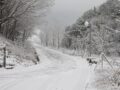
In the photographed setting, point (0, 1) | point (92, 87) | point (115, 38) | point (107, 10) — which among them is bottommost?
point (92, 87)

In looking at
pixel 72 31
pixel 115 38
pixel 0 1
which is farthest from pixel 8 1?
pixel 72 31

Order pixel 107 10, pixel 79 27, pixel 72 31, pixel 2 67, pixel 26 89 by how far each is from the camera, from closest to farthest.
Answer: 1. pixel 26 89
2. pixel 2 67
3. pixel 107 10
4. pixel 79 27
5. pixel 72 31

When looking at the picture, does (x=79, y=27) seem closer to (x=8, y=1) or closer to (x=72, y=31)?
(x=72, y=31)

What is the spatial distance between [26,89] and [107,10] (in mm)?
58015

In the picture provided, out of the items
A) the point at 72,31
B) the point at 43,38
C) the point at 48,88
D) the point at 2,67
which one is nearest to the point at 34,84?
the point at 48,88

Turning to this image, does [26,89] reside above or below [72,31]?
below

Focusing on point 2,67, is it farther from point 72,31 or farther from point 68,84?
point 72,31

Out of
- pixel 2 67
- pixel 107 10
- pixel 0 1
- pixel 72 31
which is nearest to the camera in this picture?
pixel 2 67

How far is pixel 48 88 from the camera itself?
952 centimetres

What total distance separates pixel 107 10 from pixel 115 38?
24.6 metres

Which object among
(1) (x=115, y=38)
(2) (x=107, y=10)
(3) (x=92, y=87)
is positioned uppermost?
(2) (x=107, y=10)

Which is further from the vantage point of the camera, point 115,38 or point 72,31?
point 72,31

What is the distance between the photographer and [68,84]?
10.6 m

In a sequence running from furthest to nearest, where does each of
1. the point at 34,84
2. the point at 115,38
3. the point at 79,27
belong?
the point at 79,27, the point at 115,38, the point at 34,84
